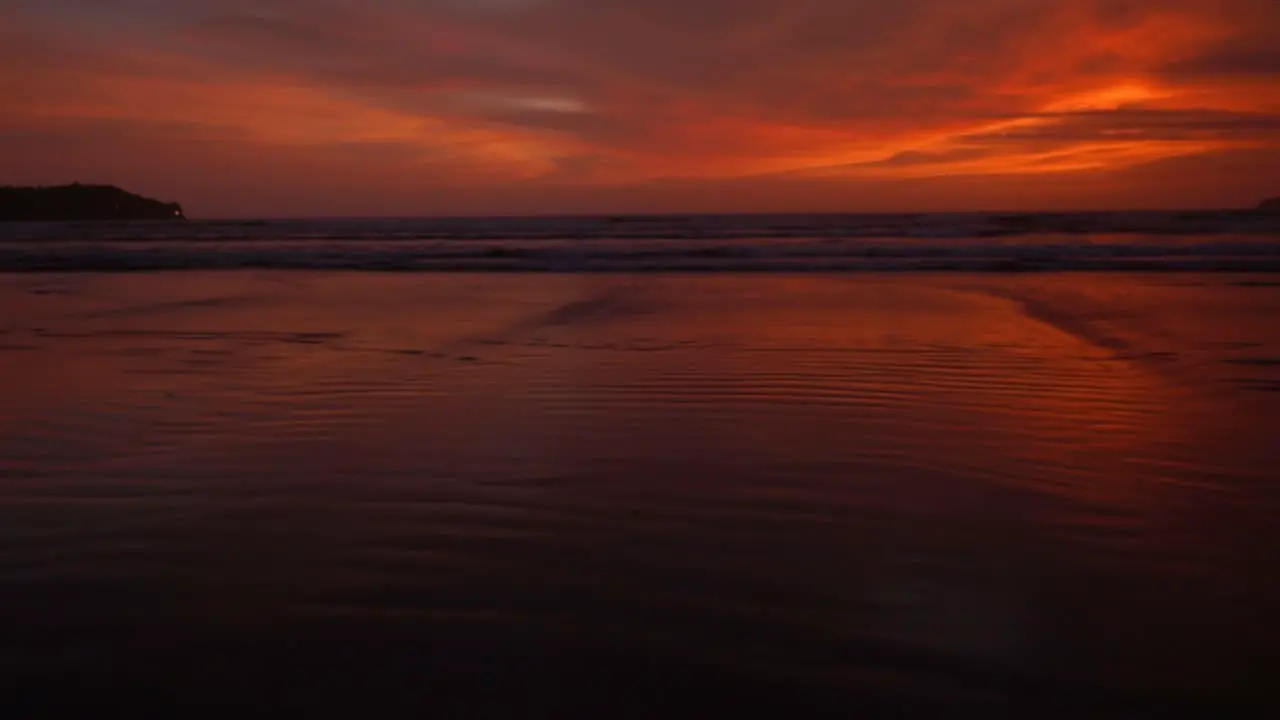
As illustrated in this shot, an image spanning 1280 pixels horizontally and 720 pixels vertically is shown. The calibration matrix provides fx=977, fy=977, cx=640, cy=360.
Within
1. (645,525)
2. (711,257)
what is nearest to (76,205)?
(711,257)

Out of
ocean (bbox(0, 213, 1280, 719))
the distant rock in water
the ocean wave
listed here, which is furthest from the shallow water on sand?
the distant rock in water

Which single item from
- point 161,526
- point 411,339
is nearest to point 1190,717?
point 161,526

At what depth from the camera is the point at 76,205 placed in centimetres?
10581

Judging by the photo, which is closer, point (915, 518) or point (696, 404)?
point (915, 518)

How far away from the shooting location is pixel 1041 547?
410 cm

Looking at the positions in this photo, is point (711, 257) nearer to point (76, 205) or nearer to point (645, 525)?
point (645, 525)

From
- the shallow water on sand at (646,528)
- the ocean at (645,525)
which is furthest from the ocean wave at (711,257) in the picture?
the shallow water on sand at (646,528)

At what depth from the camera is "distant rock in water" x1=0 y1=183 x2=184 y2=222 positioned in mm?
→ 99375

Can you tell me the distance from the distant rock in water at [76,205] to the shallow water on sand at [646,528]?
107292mm

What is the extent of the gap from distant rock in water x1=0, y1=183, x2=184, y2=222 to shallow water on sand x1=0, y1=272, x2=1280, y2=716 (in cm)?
10729

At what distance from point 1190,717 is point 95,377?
8.90m

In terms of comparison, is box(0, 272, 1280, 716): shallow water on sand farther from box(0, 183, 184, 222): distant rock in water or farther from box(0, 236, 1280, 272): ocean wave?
box(0, 183, 184, 222): distant rock in water

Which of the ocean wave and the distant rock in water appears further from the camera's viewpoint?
the distant rock in water

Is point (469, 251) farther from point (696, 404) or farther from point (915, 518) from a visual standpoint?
point (915, 518)
